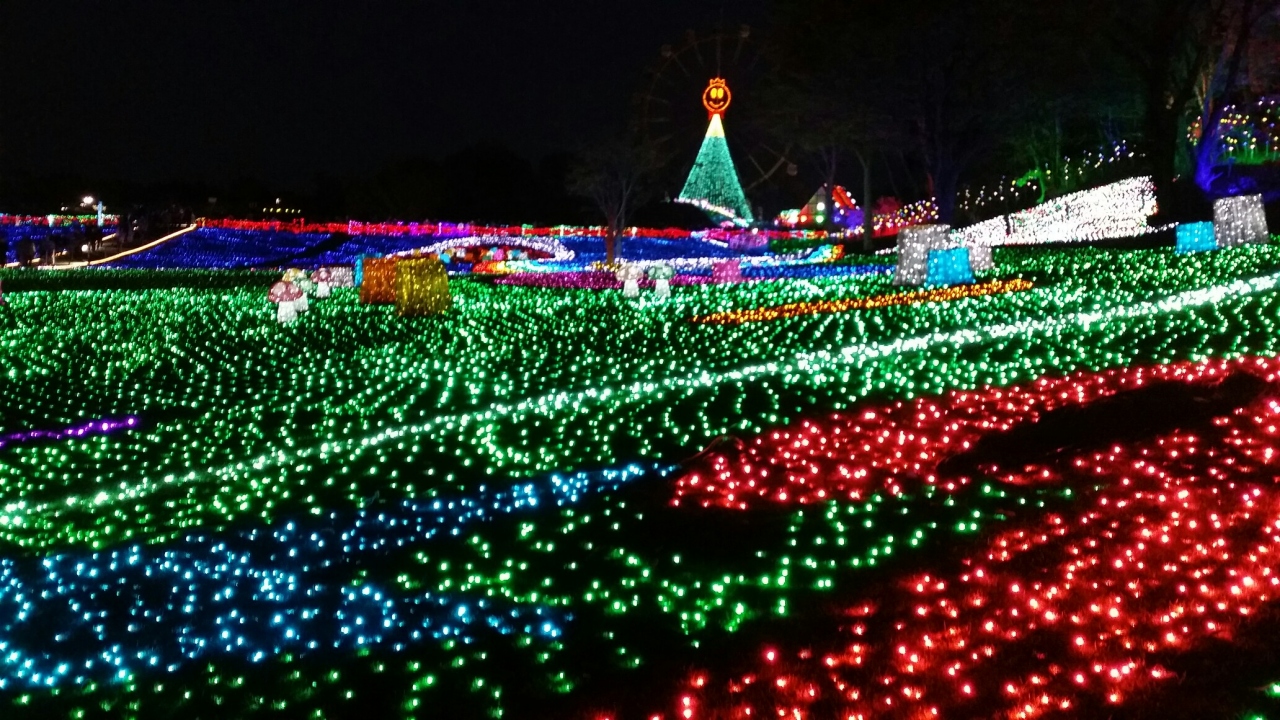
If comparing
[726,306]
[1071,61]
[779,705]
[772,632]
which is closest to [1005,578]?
[772,632]

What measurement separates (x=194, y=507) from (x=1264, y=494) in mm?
5400

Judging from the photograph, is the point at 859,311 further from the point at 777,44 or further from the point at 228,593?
the point at 777,44

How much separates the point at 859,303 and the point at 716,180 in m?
28.9

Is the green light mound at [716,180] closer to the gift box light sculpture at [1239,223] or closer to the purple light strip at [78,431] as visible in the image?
the gift box light sculpture at [1239,223]

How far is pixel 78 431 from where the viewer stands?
7918 millimetres

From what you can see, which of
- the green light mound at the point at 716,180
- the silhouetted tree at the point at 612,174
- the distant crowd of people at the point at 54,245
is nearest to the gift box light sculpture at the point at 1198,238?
the silhouetted tree at the point at 612,174

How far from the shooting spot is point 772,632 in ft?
13.0

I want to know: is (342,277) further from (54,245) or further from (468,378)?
(54,245)

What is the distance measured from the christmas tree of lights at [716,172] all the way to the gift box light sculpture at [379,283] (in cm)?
2301

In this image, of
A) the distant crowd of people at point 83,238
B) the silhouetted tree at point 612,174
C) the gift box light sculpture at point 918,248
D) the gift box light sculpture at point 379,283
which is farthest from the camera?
the silhouetted tree at point 612,174

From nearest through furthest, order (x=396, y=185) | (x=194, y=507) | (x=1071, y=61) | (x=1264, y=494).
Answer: (x=1264, y=494) < (x=194, y=507) < (x=1071, y=61) < (x=396, y=185)

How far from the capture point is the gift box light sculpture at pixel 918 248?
52.9ft

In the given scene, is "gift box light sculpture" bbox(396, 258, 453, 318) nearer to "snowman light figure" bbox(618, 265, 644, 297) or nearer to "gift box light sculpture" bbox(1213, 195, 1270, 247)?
"snowman light figure" bbox(618, 265, 644, 297)

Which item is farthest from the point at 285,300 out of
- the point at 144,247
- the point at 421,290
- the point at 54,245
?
the point at 54,245
